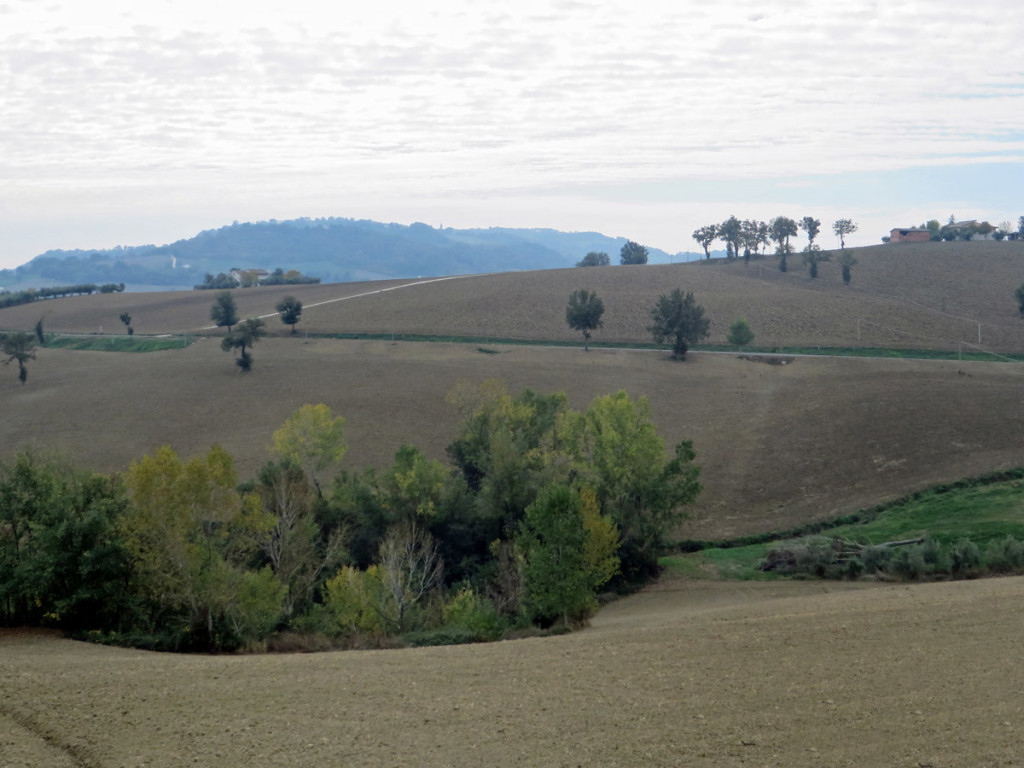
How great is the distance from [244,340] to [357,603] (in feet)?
161

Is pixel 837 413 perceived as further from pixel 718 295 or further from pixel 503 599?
pixel 718 295

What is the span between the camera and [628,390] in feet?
215

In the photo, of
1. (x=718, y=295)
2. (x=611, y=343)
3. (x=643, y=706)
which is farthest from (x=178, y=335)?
(x=643, y=706)

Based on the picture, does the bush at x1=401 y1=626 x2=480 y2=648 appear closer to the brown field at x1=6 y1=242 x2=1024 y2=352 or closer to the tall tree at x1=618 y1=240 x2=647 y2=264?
the brown field at x1=6 y1=242 x2=1024 y2=352

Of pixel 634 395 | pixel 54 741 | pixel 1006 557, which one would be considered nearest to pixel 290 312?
pixel 634 395

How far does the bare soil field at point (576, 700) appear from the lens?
12.6m

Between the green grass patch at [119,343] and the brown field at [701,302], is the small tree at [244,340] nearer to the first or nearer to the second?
the green grass patch at [119,343]

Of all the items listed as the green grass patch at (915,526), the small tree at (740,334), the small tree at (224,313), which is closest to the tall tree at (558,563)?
the green grass patch at (915,526)

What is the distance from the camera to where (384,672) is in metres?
17.3

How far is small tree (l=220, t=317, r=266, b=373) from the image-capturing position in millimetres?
72438

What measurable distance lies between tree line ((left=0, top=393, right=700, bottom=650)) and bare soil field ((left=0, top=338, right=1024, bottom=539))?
20.5 feet

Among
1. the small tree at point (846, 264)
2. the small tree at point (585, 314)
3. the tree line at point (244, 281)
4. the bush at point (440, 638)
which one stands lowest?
the bush at point (440, 638)

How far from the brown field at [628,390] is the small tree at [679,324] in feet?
7.14

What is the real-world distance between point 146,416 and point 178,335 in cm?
3028
